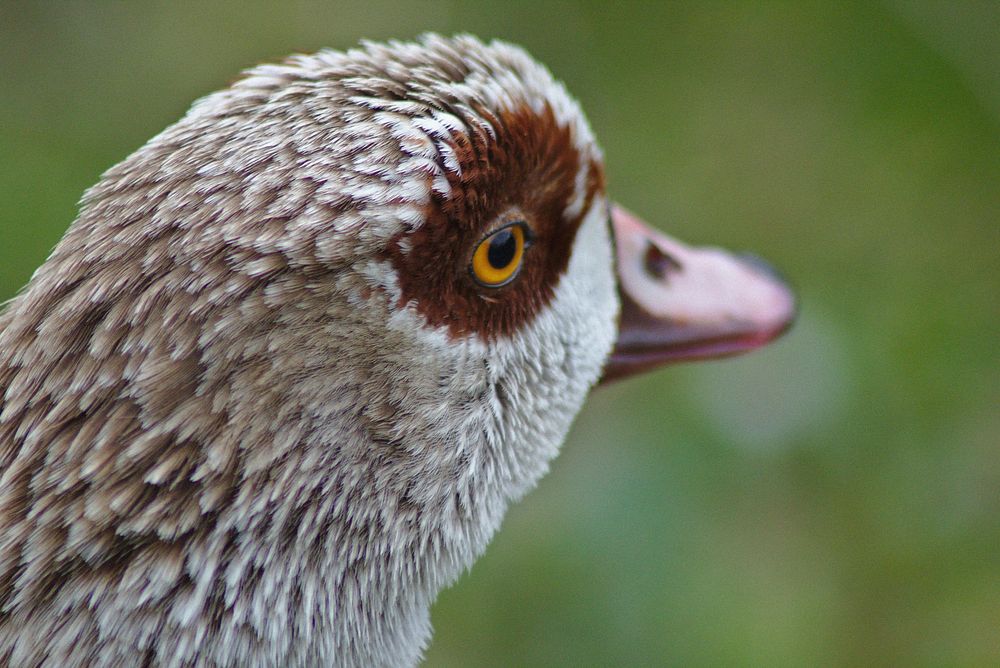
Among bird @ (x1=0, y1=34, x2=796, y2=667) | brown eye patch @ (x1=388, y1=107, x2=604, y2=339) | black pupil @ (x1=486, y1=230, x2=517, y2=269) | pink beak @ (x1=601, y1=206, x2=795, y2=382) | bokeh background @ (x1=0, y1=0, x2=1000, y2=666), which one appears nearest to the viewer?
bird @ (x1=0, y1=34, x2=796, y2=667)

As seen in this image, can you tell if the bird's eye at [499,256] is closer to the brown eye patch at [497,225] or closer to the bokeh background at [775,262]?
the brown eye patch at [497,225]

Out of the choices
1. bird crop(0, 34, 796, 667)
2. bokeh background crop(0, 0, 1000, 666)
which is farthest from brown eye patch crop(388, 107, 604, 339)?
bokeh background crop(0, 0, 1000, 666)

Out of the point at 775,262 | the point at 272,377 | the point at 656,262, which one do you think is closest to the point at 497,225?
the point at 272,377

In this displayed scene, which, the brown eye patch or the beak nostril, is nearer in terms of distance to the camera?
the brown eye patch

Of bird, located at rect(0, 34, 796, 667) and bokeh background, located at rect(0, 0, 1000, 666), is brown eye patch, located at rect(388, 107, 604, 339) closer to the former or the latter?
bird, located at rect(0, 34, 796, 667)

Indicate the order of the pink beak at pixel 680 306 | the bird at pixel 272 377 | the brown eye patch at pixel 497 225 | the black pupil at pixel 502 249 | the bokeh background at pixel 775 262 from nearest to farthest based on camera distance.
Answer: the bird at pixel 272 377
the brown eye patch at pixel 497 225
the black pupil at pixel 502 249
the pink beak at pixel 680 306
the bokeh background at pixel 775 262

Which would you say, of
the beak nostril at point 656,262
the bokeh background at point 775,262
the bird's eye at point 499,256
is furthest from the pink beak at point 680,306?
the bokeh background at point 775,262

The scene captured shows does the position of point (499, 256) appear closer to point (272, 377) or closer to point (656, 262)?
point (272, 377)
